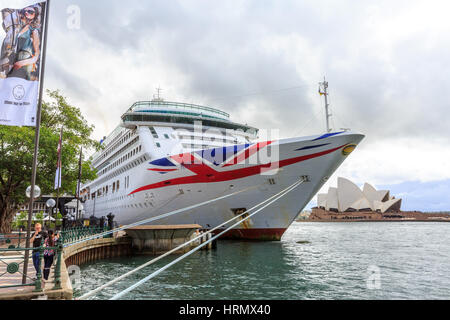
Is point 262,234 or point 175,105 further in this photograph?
point 175,105

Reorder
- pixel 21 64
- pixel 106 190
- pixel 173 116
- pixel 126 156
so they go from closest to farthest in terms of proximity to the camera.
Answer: pixel 21 64 < pixel 173 116 < pixel 126 156 < pixel 106 190

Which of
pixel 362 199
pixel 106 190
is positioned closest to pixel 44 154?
pixel 106 190

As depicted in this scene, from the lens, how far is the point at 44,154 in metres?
18.9

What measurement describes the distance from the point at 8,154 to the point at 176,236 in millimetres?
12111

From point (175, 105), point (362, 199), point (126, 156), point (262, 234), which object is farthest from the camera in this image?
point (362, 199)

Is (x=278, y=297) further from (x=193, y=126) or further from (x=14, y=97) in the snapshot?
(x=193, y=126)

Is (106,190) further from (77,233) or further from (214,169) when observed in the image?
(214,169)

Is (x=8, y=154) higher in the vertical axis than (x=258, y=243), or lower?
higher

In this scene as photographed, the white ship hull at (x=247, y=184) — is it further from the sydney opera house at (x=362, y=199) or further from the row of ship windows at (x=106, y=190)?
the sydney opera house at (x=362, y=199)

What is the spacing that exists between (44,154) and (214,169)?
36.9ft

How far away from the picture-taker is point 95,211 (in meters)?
36.5

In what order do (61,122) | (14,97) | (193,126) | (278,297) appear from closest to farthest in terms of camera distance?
(14,97)
(278,297)
(61,122)
(193,126)

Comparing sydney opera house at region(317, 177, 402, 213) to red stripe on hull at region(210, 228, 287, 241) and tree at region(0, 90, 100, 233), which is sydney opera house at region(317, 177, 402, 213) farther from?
tree at region(0, 90, 100, 233)
